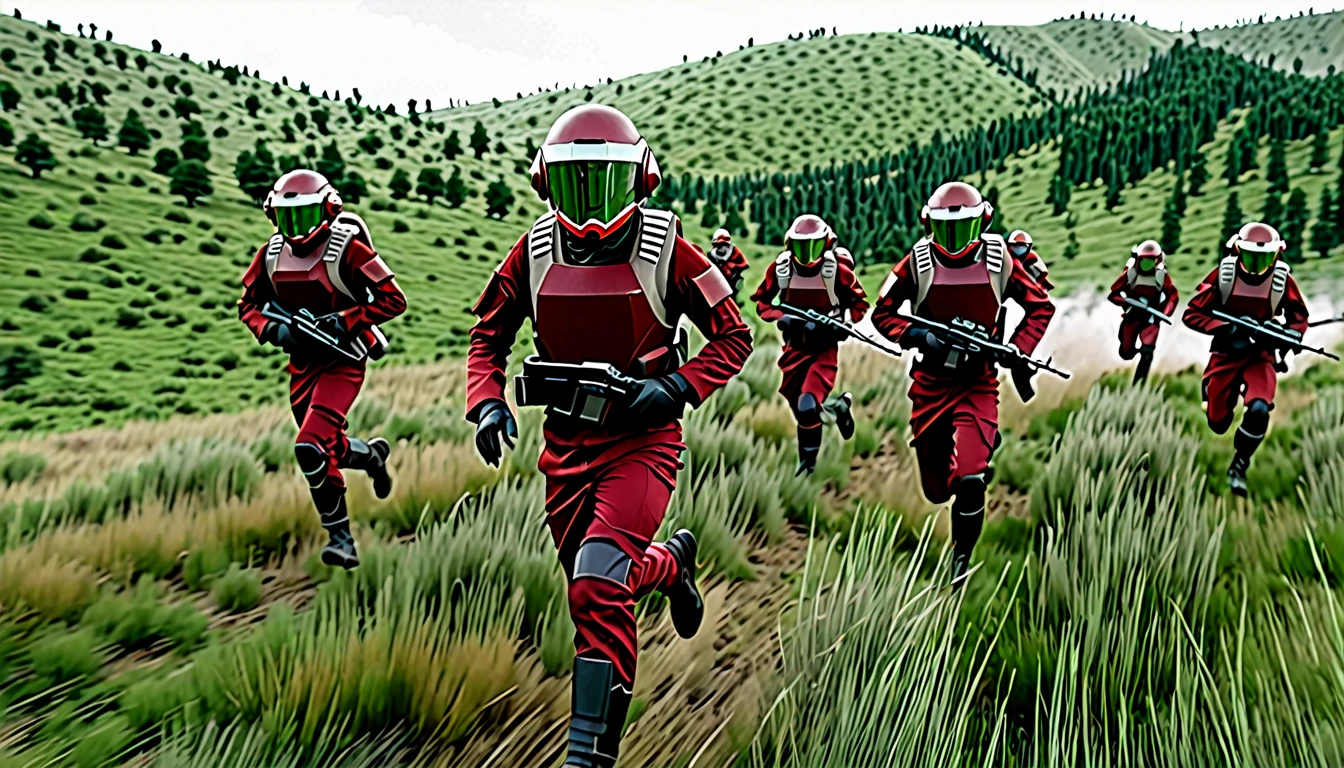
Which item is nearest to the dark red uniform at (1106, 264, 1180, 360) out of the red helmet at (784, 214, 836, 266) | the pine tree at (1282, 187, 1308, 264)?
the red helmet at (784, 214, 836, 266)

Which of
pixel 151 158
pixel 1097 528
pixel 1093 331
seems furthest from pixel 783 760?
pixel 151 158

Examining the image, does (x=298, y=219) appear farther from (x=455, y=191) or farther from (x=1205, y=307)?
(x=455, y=191)

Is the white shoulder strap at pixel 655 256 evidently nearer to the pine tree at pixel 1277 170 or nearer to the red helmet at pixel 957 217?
the red helmet at pixel 957 217

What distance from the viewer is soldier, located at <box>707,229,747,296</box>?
9.39 m

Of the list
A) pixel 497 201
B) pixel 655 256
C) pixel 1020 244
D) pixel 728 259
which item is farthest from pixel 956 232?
pixel 497 201

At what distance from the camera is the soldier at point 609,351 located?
108 inches

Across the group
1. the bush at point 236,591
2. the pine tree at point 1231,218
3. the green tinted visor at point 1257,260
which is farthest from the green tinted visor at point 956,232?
the pine tree at point 1231,218

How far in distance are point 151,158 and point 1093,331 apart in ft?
165

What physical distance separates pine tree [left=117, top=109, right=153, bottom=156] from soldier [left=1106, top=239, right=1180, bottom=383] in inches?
2066

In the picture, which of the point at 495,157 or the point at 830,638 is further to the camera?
the point at 495,157

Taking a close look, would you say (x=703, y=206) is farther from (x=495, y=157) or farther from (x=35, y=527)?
(x=35, y=527)

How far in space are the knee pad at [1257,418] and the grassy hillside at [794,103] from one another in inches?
3163

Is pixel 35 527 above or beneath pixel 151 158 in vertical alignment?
beneath

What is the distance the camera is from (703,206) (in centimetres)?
7038
